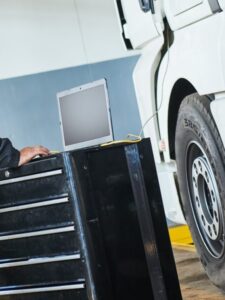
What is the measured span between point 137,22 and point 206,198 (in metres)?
1.20

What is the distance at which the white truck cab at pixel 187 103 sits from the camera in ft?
11.3

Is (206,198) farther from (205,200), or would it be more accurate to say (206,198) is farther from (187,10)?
(187,10)

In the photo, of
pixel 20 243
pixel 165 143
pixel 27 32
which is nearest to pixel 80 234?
pixel 20 243

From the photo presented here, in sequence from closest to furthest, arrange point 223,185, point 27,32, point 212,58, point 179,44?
1. point 212,58
2. point 223,185
3. point 179,44
4. point 27,32

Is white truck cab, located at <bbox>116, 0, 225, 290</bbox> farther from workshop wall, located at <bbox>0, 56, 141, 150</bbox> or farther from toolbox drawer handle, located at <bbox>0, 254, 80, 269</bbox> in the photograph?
workshop wall, located at <bbox>0, 56, 141, 150</bbox>

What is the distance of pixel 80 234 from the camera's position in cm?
337

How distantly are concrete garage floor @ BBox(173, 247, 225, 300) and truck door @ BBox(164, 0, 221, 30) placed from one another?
1.58 metres

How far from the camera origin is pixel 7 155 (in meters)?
3.63

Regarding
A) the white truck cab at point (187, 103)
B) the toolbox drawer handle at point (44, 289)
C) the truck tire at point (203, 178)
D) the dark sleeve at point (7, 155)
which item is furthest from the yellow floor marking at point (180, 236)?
the dark sleeve at point (7, 155)

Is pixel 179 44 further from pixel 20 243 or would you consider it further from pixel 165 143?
pixel 20 243

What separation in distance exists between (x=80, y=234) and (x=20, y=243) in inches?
16.3

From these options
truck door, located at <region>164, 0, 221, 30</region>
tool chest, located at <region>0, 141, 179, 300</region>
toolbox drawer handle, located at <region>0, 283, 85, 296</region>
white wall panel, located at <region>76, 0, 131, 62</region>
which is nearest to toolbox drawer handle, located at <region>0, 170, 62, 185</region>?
tool chest, located at <region>0, 141, 179, 300</region>

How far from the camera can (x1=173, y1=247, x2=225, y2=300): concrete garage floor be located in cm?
433

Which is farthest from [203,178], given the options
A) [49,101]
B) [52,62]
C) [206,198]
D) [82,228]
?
[52,62]
